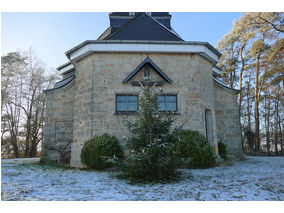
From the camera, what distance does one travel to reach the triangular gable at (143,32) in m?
9.32

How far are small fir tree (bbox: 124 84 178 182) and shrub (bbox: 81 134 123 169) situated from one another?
1.83 meters

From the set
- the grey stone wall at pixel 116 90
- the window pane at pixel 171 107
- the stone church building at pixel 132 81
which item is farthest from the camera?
the window pane at pixel 171 107

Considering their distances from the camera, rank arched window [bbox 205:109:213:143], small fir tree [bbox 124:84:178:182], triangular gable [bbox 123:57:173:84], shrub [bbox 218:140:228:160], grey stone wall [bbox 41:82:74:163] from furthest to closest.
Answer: shrub [bbox 218:140:228:160] < grey stone wall [bbox 41:82:74:163] < arched window [bbox 205:109:213:143] < triangular gable [bbox 123:57:173:84] < small fir tree [bbox 124:84:178:182]

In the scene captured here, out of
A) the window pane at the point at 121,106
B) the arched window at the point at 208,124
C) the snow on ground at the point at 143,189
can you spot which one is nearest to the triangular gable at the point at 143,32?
the window pane at the point at 121,106

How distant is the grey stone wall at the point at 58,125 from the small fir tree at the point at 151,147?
525cm

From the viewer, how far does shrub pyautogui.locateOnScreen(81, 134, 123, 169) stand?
283 inches

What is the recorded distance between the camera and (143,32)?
377 inches

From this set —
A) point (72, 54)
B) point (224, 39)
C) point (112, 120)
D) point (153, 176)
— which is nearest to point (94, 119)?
point (112, 120)

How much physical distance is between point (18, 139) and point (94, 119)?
44.8ft

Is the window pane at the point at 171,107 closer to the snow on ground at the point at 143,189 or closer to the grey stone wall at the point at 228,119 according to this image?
the snow on ground at the point at 143,189

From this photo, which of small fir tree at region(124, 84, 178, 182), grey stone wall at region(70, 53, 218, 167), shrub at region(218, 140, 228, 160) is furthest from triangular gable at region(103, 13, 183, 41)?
shrub at region(218, 140, 228, 160)

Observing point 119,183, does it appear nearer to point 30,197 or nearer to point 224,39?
point 30,197

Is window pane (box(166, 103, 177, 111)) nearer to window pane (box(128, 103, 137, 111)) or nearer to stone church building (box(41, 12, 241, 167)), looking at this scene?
stone church building (box(41, 12, 241, 167))

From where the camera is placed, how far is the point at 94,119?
26.7 feet
